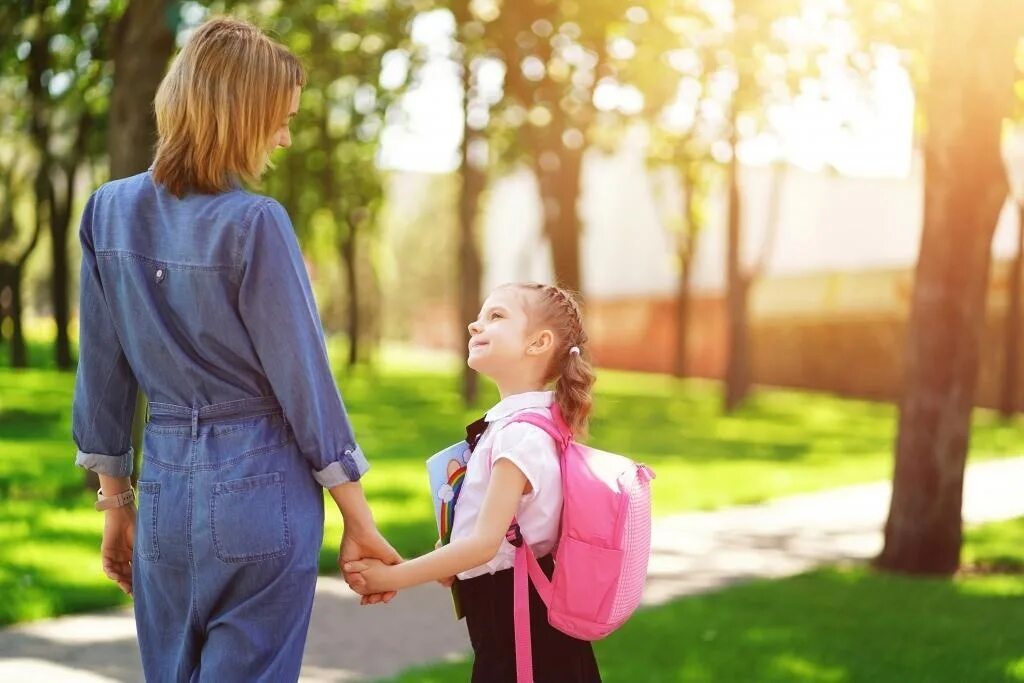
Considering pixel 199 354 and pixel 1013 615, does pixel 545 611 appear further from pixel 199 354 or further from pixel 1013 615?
pixel 1013 615

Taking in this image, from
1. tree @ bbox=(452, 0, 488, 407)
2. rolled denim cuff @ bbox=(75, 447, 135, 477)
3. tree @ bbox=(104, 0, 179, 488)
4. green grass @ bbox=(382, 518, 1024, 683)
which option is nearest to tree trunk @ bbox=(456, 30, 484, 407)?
tree @ bbox=(452, 0, 488, 407)

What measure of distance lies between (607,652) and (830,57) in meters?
12.5

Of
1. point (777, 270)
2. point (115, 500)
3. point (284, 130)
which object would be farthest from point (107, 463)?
point (777, 270)

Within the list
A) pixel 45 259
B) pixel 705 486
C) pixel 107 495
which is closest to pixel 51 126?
pixel 705 486

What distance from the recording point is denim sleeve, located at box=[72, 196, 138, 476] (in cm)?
276

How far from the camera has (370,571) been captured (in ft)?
9.20

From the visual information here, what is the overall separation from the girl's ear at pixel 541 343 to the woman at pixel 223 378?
51cm

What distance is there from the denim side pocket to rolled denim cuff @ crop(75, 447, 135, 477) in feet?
0.65

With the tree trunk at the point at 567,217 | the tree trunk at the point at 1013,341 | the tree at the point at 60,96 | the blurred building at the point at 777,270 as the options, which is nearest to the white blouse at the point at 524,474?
the tree at the point at 60,96

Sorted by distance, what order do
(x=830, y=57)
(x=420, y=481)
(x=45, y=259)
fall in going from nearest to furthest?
(x=420, y=481) → (x=830, y=57) → (x=45, y=259)

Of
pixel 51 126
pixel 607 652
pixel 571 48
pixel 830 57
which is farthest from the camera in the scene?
pixel 51 126

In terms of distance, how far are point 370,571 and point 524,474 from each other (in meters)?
0.40

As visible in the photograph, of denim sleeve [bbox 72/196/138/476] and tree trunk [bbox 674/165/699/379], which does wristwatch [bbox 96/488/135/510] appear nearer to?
denim sleeve [bbox 72/196/138/476]

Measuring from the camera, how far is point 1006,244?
35.1 metres
